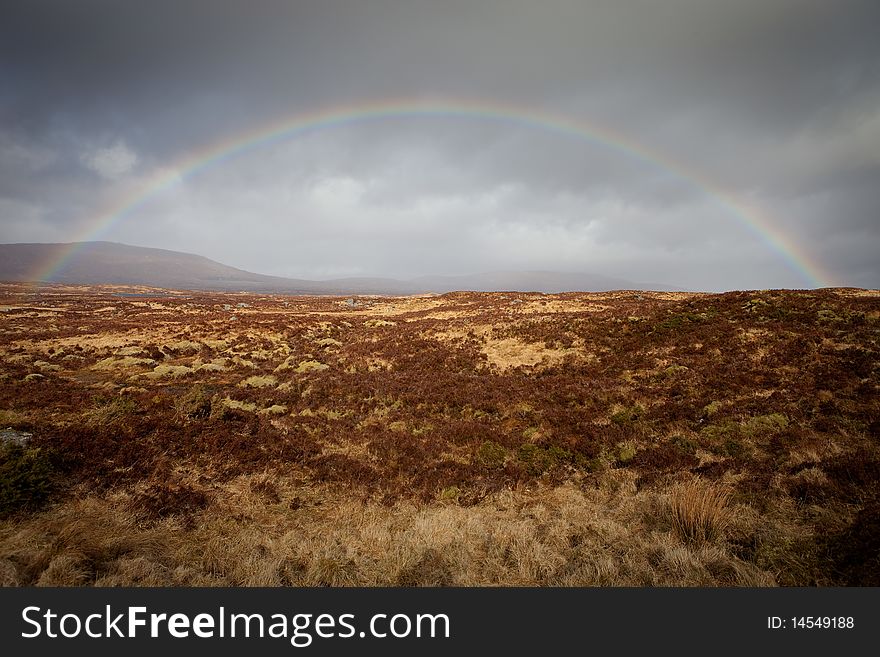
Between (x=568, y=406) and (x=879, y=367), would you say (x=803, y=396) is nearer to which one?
(x=879, y=367)

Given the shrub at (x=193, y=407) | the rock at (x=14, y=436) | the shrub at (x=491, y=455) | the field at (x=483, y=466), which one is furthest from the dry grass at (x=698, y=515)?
the rock at (x=14, y=436)

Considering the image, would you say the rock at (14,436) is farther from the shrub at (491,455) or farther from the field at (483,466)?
the shrub at (491,455)

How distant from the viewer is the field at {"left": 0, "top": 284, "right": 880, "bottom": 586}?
5.46 metres

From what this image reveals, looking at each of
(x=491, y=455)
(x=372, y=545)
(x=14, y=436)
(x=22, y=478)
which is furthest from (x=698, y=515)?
(x=14, y=436)

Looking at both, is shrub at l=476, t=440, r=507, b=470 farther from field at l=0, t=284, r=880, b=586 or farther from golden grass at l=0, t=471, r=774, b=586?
golden grass at l=0, t=471, r=774, b=586

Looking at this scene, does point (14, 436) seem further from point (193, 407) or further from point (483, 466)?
point (483, 466)

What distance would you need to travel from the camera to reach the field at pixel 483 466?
215 inches

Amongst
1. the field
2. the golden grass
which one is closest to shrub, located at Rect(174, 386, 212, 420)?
the field

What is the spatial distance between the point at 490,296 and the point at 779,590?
47.7 m

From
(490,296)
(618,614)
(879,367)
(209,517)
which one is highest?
(490,296)

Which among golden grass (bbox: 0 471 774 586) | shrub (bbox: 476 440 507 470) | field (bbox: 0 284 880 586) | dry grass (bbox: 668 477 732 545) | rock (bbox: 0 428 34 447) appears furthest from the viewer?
shrub (bbox: 476 440 507 470)

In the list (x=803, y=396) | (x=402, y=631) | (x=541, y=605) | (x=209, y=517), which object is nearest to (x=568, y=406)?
(x=803, y=396)

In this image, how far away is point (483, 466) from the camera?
33.1ft

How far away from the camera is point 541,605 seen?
14.6ft
